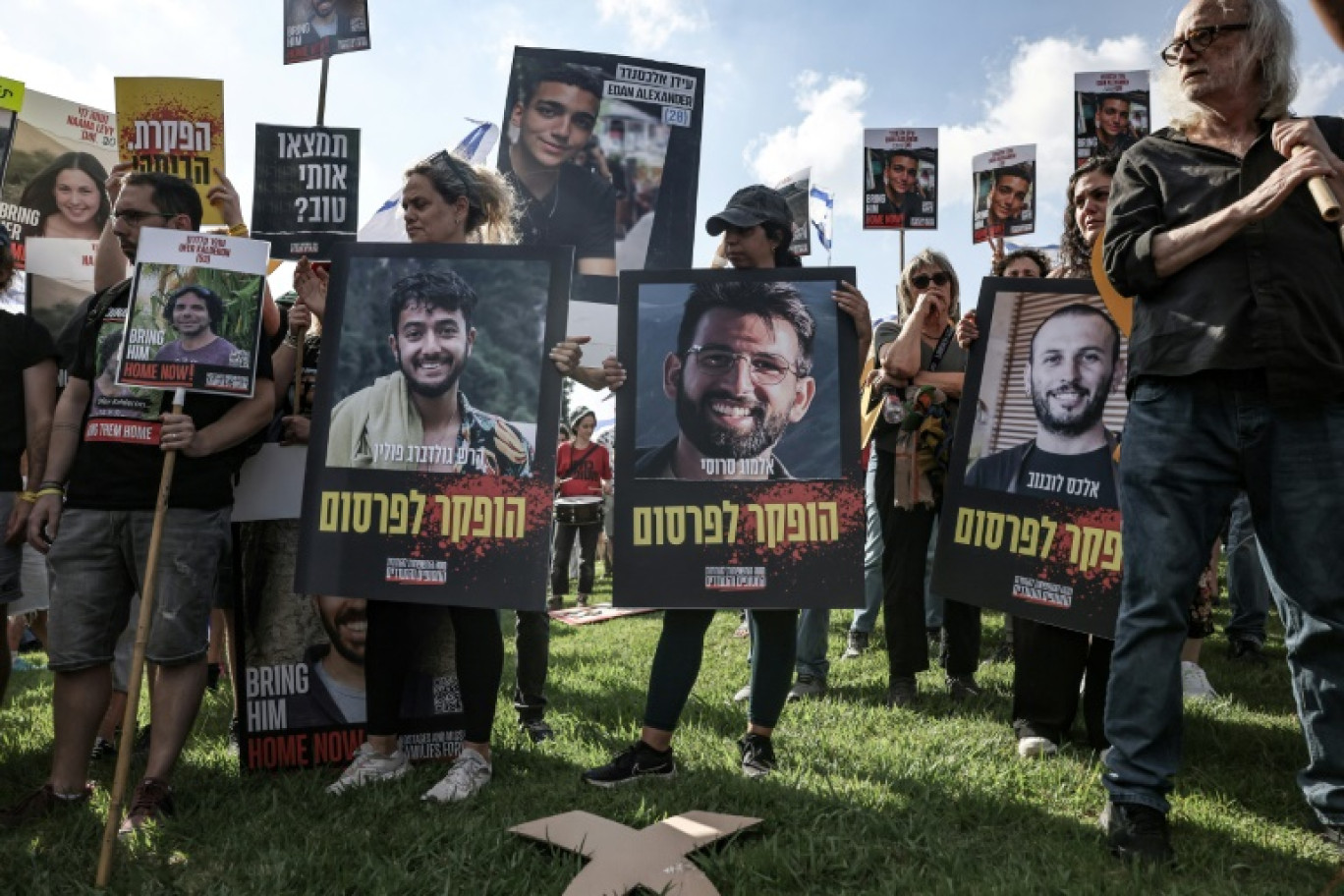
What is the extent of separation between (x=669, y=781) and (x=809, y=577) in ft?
2.67

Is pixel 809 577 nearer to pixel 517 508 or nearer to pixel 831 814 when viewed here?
pixel 831 814

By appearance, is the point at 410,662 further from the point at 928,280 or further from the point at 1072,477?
the point at 928,280

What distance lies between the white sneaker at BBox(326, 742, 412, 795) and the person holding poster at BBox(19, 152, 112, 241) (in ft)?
13.3

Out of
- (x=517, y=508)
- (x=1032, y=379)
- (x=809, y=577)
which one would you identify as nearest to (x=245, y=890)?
(x=517, y=508)

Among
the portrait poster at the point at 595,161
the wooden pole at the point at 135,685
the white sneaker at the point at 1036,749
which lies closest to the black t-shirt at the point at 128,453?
the wooden pole at the point at 135,685

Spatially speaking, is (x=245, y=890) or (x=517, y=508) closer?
(x=245, y=890)

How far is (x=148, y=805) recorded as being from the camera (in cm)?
298

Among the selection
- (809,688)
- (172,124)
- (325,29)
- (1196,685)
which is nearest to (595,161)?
(172,124)

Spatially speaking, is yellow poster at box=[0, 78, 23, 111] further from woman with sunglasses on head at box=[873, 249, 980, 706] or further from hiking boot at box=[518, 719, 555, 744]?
woman with sunglasses on head at box=[873, 249, 980, 706]

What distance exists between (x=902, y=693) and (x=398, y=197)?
344 cm

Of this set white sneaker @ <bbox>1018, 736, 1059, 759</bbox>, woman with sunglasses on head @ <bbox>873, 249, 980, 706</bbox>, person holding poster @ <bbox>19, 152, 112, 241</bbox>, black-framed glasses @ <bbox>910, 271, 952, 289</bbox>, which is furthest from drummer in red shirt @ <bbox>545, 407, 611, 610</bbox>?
white sneaker @ <bbox>1018, 736, 1059, 759</bbox>

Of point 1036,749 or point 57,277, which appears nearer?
point 1036,749

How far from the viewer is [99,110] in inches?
237

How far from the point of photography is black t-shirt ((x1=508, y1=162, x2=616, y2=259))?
14.7 feet
